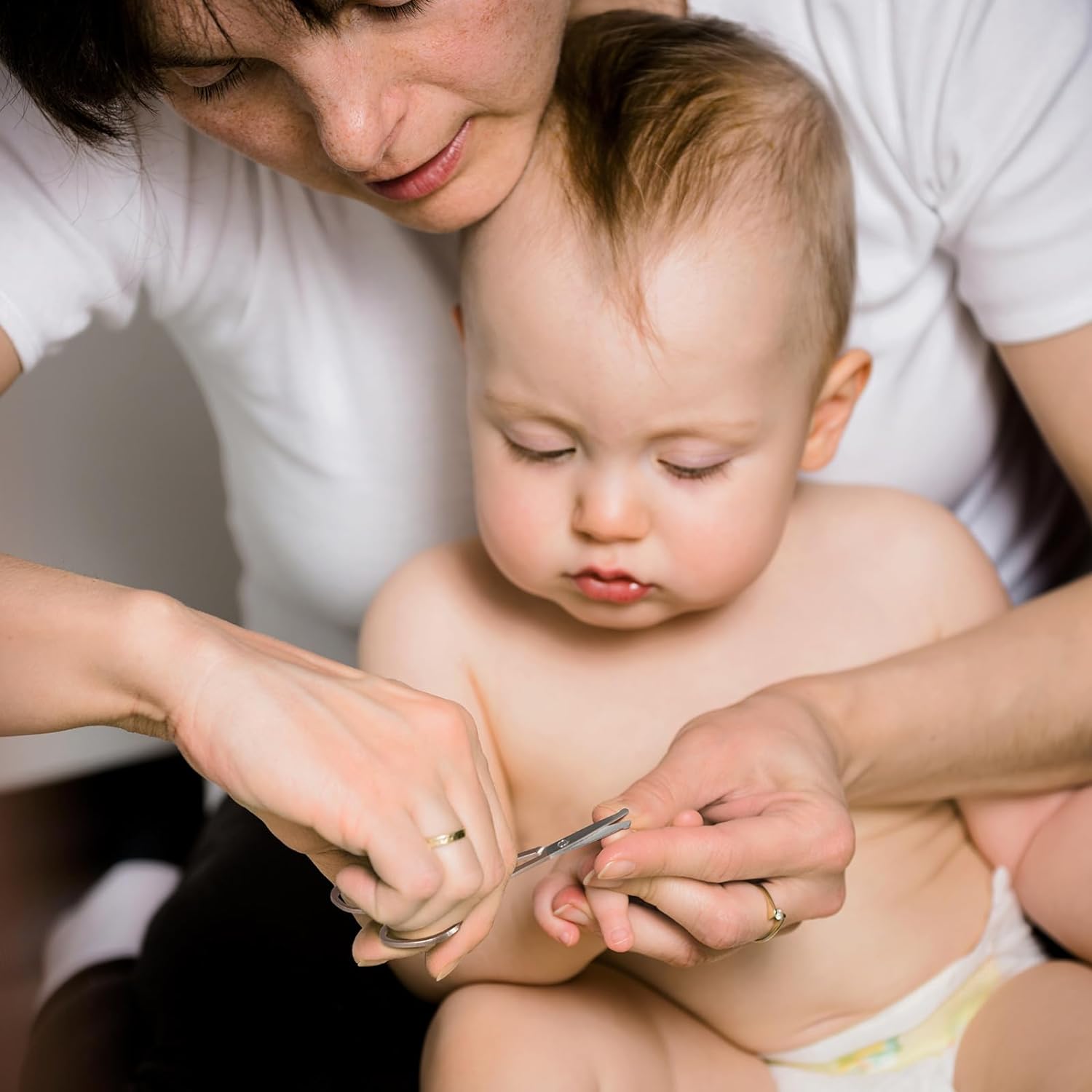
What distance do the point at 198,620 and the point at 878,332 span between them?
0.66m

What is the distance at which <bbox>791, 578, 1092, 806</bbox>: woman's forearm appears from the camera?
0.98m

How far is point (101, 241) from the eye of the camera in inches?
41.0

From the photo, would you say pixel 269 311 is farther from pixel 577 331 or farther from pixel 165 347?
pixel 165 347

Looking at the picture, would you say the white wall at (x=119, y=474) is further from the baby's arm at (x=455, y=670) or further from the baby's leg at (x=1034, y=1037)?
the baby's leg at (x=1034, y=1037)

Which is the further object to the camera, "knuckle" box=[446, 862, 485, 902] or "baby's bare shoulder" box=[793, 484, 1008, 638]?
"baby's bare shoulder" box=[793, 484, 1008, 638]

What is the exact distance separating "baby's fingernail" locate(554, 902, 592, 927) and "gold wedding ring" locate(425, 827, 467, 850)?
15cm

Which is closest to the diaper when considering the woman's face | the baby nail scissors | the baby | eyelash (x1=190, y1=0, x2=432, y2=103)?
the baby

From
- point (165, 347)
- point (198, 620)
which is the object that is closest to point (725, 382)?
point (198, 620)

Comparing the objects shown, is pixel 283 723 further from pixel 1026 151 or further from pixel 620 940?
pixel 1026 151

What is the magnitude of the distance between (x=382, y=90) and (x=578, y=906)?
503 mm

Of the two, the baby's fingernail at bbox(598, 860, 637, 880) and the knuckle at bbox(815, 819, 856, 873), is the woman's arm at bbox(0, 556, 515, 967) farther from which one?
the knuckle at bbox(815, 819, 856, 873)

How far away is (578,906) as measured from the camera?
802 mm

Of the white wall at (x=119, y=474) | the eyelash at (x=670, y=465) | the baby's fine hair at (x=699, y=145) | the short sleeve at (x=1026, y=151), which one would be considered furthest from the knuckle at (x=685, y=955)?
the white wall at (x=119, y=474)

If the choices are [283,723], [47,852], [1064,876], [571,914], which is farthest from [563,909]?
[47,852]
